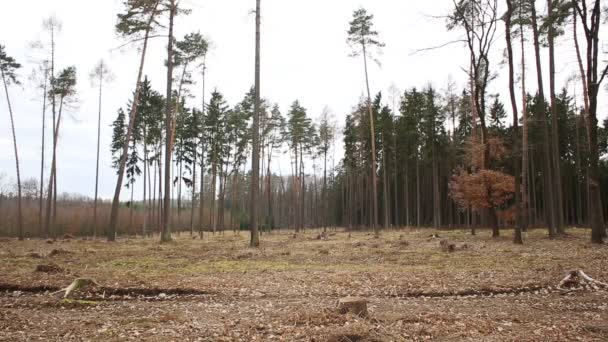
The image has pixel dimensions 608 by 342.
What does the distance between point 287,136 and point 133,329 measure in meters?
39.7

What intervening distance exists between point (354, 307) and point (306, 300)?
1808mm

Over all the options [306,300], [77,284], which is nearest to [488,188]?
[306,300]

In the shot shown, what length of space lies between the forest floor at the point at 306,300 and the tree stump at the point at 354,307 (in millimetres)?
227

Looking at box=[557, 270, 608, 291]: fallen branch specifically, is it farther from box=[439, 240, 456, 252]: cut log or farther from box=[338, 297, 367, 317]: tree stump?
box=[439, 240, 456, 252]: cut log

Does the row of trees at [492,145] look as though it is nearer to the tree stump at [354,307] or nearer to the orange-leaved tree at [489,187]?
the orange-leaved tree at [489,187]

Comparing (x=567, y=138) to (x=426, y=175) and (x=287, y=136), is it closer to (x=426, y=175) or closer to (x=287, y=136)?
(x=426, y=175)

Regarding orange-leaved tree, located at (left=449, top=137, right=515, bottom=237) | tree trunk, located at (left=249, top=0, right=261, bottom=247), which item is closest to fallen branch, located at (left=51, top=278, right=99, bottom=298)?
tree trunk, located at (left=249, top=0, right=261, bottom=247)

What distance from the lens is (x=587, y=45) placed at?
16562mm

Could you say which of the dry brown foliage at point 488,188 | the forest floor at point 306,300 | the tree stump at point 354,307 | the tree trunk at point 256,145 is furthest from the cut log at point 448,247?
the tree stump at point 354,307

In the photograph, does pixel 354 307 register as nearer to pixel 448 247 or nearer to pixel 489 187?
pixel 448 247

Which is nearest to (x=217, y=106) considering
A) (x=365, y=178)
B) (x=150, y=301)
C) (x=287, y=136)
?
(x=287, y=136)

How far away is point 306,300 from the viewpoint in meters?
8.15

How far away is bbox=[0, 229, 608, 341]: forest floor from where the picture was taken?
5.80 metres

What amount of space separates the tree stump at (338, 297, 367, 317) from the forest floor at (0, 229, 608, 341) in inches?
8.9
